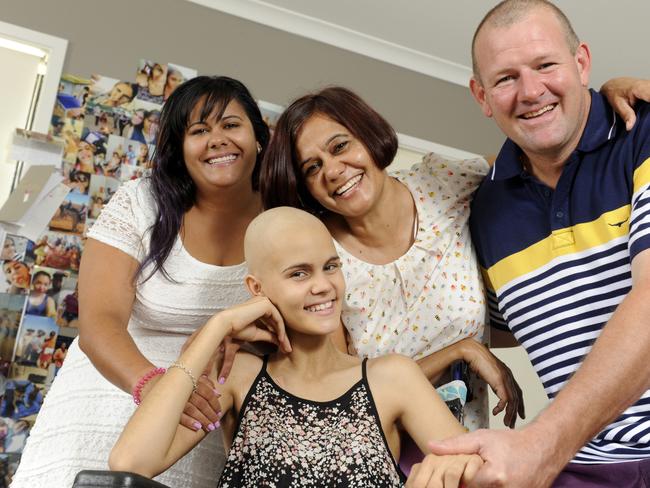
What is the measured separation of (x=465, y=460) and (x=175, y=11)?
123 inches

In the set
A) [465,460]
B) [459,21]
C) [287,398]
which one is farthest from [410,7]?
[465,460]

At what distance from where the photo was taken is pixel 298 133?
1737 mm

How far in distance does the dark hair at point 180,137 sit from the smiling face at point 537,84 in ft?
2.39

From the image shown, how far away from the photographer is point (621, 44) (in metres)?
3.92

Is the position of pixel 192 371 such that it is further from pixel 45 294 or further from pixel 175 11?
pixel 175 11

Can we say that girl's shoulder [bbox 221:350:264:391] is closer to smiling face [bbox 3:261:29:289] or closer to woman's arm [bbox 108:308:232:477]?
woman's arm [bbox 108:308:232:477]

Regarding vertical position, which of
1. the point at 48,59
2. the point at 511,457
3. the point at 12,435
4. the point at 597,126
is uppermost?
the point at 48,59

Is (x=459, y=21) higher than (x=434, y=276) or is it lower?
higher

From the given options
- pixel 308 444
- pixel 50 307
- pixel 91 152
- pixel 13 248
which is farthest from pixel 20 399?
pixel 308 444

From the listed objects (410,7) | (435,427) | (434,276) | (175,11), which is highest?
(410,7)

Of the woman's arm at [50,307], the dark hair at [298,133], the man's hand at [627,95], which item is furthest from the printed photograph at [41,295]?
the man's hand at [627,95]

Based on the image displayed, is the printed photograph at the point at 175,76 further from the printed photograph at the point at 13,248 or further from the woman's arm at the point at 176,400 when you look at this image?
the woman's arm at the point at 176,400

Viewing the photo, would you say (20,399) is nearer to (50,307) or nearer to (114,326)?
(50,307)

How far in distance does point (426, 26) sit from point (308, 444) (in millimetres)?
2983
